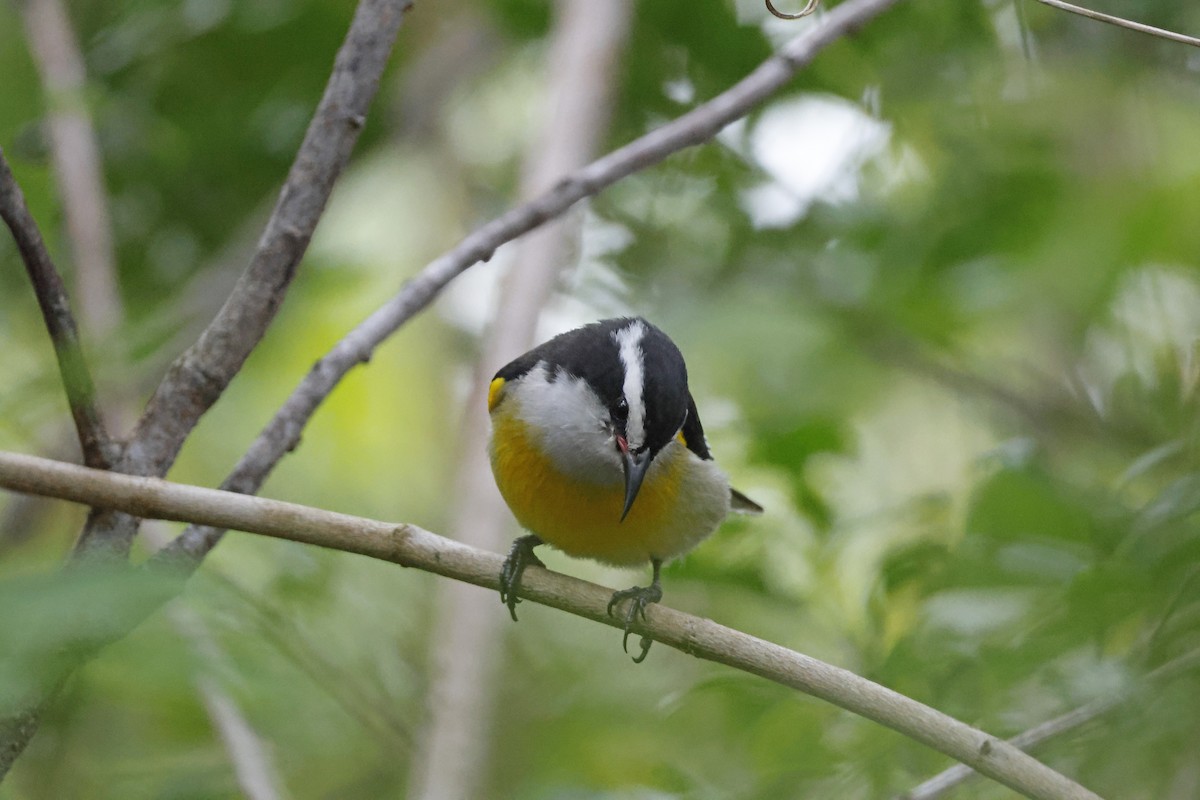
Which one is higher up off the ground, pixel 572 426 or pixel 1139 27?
pixel 1139 27

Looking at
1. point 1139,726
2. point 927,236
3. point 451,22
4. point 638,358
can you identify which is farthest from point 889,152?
point 1139,726

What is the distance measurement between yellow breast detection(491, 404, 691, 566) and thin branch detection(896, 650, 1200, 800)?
932 millimetres

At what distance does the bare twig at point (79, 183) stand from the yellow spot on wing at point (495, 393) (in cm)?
107

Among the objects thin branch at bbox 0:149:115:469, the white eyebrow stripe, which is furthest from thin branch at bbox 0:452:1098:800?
the white eyebrow stripe

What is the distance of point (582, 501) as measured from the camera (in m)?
2.95

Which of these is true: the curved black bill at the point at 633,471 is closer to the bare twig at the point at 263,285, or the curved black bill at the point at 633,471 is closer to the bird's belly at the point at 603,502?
the bird's belly at the point at 603,502

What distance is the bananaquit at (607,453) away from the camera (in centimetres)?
290

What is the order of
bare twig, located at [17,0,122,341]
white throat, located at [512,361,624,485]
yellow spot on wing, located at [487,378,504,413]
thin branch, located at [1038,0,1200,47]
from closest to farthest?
thin branch, located at [1038,0,1200,47], white throat, located at [512,361,624,485], yellow spot on wing, located at [487,378,504,413], bare twig, located at [17,0,122,341]

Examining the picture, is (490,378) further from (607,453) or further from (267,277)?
(267,277)

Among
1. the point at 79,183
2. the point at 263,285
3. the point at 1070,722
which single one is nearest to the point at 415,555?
the point at 263,285

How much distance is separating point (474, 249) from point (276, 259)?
50 cm

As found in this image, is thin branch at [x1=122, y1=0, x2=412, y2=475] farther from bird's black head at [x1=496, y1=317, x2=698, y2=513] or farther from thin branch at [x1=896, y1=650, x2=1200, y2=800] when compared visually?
thin branch at [x1=896, y1=650, x2=1200, y2=800]

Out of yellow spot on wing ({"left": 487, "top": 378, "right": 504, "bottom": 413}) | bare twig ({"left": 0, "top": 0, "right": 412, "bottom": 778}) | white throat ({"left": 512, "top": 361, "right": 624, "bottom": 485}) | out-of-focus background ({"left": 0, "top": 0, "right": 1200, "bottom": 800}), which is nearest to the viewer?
bare twig ({"left": 0, "top": 0, "right": 412, "bottom": 778})

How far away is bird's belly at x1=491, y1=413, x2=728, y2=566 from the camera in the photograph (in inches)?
116
